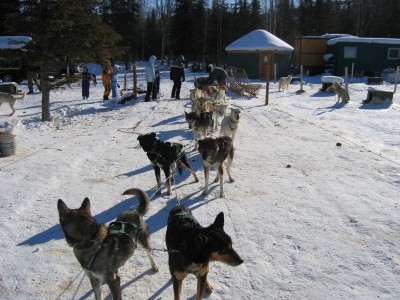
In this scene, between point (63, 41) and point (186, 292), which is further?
point (63, 41)

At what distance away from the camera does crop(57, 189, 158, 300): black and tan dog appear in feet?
9.16

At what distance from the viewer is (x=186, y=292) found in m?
3.36

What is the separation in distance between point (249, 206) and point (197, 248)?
2.59 metres

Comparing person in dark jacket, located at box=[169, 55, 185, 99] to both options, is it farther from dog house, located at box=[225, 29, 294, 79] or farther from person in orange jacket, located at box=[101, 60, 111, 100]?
dog house, located at box=[225, 29, 294, 79]

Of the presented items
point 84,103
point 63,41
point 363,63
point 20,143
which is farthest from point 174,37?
point 20,143

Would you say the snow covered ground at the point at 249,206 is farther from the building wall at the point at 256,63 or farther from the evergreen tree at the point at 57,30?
the building wall at the point at 256,63

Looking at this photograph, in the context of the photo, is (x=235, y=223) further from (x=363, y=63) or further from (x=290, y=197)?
(x=363, y=63)

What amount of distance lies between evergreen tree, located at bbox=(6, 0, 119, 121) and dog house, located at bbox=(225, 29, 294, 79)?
60.6 feet

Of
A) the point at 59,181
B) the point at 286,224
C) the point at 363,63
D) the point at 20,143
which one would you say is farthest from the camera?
the point at 363,63

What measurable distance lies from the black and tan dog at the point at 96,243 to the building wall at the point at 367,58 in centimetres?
3076

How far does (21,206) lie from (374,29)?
4645 centimetres

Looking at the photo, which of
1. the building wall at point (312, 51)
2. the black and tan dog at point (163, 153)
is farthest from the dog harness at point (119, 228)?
the building wall at point (312, 51)

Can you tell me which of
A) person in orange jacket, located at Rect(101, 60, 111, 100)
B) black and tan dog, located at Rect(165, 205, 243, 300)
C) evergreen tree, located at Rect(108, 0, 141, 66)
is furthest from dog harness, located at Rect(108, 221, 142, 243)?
evergreen tree, located at Rect(108, 0, 141, 66)

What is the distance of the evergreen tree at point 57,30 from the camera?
1055 cm
